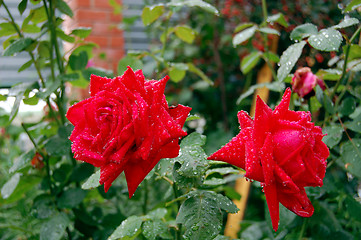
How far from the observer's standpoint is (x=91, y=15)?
8.73 feet

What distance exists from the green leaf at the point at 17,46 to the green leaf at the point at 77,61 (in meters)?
0.12

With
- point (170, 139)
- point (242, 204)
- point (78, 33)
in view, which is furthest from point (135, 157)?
point (242, 204)

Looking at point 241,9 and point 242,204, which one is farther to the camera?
point 241,9

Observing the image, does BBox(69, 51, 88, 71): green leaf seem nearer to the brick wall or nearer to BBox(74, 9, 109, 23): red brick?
the brick wall

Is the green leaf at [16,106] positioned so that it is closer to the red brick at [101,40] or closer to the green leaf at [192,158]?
the green leaf at [192,158]

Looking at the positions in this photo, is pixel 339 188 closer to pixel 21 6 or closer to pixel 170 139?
pixel 170 139

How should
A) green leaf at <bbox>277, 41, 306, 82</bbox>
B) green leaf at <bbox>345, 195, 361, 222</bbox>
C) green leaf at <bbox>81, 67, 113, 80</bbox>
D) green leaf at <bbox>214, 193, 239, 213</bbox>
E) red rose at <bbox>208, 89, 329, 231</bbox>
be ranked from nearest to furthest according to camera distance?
red rose at <bbox>208, 89, 329, 231</bbox> < green leaf at <bbox>214, 193, 239, 213</bbox> < green leaf at <bbox>277, 41, 306, 82</bbox> < green leaf at <bbox>345, 195, 361, 222</bbox> < green leaf at <bbox>81, 67, 113, 80</bbox>

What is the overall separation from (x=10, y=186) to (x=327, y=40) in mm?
797

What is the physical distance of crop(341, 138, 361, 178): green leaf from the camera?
689 millimetres

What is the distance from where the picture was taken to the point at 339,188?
0.86 meters

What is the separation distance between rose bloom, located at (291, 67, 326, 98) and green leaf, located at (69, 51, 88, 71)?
1.76 ft

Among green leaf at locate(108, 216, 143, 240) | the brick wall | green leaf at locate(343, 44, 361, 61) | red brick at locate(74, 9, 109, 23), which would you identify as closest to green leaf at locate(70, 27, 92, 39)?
green leaf at locate(108, 216, 143, 240)

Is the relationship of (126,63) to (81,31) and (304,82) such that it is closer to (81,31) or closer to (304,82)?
(81,31)

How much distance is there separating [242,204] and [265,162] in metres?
1.30
